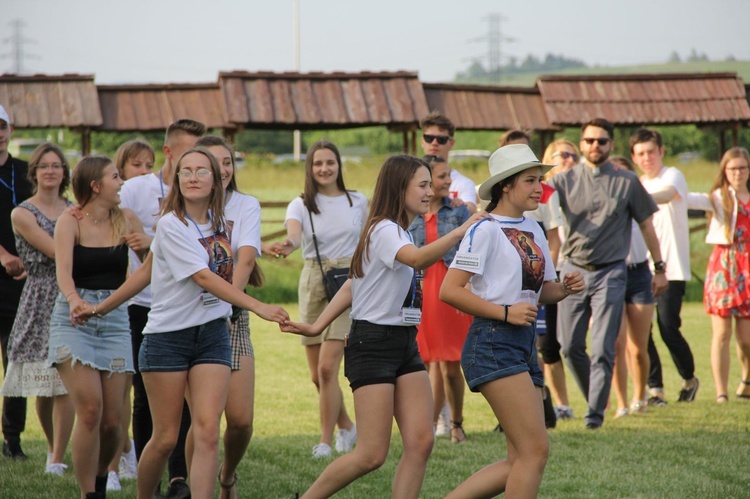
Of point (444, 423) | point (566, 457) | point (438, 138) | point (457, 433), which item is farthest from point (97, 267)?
point (566, 457)

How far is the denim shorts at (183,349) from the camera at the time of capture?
4570 mm

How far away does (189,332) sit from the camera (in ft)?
15.1

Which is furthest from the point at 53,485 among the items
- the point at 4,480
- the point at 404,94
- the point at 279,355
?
the point at 404,94

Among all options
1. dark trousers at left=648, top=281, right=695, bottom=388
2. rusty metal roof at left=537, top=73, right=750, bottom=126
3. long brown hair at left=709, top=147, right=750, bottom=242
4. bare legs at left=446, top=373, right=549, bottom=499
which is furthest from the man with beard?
rusty metal roof at left=537, top=73, right=750, bottom=126

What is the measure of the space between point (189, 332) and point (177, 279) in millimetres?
265

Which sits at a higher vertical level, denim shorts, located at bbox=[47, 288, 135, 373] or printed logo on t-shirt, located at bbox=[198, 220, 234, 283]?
printed logo on t-shirt, located at bbox=[198, 220, 234, 283]

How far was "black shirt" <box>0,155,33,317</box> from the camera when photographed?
6.89m

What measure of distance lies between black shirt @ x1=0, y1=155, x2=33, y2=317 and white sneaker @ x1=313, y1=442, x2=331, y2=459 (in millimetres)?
2405

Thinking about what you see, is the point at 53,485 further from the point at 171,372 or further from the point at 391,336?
the point at 391,336

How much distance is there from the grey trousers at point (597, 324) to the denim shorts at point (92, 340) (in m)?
3.80

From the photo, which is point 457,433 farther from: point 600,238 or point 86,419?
point 86,419

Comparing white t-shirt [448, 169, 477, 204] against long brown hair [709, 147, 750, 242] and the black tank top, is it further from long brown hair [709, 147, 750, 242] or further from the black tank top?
long brown hair [709, 147, 750, 242]

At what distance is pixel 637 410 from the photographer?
28.2 ft

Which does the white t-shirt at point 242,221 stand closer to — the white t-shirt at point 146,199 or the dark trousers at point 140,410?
the white t-shirt at point 146,199
